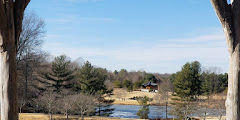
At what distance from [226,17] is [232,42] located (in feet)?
1.40

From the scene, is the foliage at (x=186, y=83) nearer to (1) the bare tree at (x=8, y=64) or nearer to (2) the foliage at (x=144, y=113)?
(2) the foliage at (x=144, y=113)

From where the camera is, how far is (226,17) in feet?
11.8

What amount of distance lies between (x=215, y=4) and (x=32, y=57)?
80.2ft

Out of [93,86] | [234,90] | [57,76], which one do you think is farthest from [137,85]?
[234,90]

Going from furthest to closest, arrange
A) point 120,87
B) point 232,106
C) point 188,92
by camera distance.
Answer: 1. point 120,87
2. point 188,92
3. point 232,106

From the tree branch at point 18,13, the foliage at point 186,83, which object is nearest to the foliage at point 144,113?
the foliage at point 186,83

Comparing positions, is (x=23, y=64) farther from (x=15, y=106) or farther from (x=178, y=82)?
(x=15, y=106)

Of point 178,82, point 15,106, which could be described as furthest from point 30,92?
point 15,106

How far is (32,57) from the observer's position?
25.1m

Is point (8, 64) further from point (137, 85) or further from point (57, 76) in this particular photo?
point (137, 85)

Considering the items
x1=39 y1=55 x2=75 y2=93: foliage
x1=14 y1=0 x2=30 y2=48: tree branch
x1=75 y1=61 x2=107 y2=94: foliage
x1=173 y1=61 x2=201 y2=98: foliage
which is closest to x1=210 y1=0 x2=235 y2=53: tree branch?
x1=14 y1=0 x2=30 y2=48: tree branch

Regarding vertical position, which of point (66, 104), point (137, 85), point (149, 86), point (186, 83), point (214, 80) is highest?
point (186, 83)

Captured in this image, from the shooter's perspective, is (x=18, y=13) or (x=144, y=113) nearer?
(x=18, y=13)

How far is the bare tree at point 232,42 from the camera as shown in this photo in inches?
141
